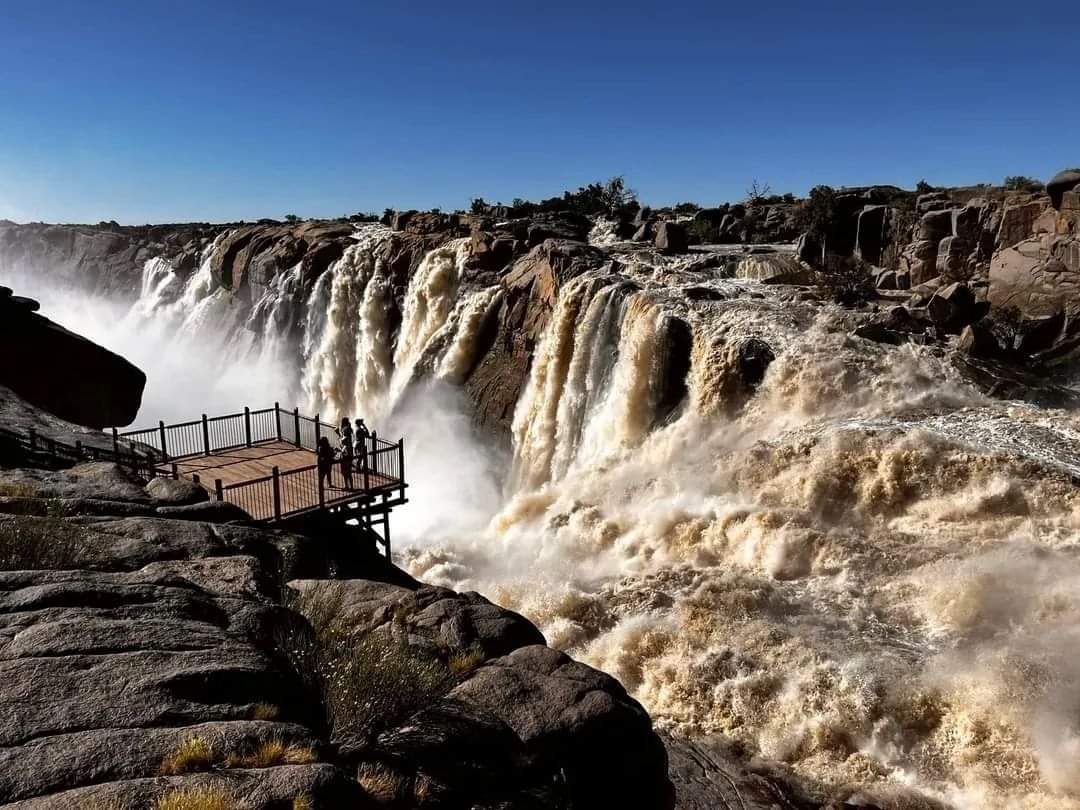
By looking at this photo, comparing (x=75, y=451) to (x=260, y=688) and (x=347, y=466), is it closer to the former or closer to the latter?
(x=347, y=466)

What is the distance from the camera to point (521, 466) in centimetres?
2198

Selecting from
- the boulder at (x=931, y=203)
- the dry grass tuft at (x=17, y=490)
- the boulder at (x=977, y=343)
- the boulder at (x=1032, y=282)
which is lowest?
the dry grass tuft at (x=17, y=490)

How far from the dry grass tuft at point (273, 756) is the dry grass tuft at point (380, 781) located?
0.38m

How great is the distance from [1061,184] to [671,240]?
12.5 m

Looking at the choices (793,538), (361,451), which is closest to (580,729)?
(793,538)

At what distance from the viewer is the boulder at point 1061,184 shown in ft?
58.9

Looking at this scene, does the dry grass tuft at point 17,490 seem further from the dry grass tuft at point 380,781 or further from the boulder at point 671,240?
the boulder at point 671,240

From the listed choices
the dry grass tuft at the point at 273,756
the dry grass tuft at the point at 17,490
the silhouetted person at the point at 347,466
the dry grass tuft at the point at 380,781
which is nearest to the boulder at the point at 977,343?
the silhouetted person at the point at 347,466

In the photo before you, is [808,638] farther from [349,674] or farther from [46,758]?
[46,758]

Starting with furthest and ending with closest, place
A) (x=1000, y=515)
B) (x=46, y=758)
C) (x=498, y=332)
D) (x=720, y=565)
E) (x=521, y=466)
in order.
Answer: (x=498, y=332)
(x=521, y=466)
(x=720, y=565)
(x=1000, y=515)
(x=46, y=758)

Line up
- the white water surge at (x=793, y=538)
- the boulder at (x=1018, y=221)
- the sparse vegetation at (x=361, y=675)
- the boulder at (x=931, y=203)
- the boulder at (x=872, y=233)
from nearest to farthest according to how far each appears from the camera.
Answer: the sparse vegetation at (x=361, y=675), the white water surge at (x=793, y=538), the boulder at (x=1018, y=221), the boulder at (x=931, y=203), the boulder at (x=872, y=233)

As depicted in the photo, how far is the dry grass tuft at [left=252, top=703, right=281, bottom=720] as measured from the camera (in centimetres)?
484

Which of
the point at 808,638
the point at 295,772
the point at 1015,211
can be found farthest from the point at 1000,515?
the point at 295,772

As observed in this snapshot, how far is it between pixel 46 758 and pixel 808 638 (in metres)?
9.84
